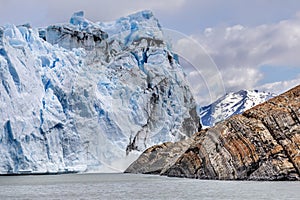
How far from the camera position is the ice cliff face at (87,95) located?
5766 centimetres

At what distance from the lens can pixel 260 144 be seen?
1550 inches

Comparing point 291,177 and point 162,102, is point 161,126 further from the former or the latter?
point 291,177

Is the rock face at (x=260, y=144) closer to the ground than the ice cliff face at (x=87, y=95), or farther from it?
closer to the ground

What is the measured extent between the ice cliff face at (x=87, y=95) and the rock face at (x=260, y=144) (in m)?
21.6

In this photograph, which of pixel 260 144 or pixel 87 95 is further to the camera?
pixel 87 95

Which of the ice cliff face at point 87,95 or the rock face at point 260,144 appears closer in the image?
the rock face at point 260,144

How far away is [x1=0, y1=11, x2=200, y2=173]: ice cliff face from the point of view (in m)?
57.7

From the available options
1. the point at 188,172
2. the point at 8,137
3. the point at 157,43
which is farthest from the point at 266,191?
the point at 157,43

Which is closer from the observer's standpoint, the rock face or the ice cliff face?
the rock face

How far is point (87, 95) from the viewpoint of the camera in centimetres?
6606

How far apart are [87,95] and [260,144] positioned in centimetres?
3108

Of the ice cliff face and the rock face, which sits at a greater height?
the ice cliff face

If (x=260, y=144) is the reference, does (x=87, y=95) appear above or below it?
above

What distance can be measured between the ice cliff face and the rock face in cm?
2158
